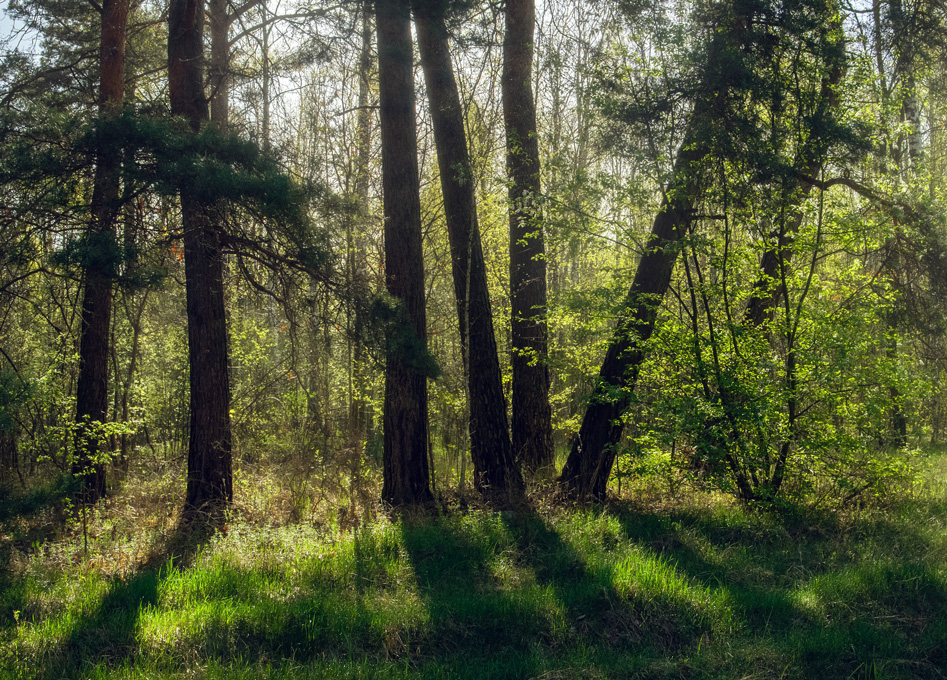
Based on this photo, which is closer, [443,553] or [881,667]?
[881,667]

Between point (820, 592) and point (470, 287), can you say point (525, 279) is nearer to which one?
point (470, 287)

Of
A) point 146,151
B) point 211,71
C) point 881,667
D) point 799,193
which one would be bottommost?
point 881,667

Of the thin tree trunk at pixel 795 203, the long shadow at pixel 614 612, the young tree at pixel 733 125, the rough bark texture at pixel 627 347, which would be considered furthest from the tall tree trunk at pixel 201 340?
the thin tree trunk at pixel 795 203

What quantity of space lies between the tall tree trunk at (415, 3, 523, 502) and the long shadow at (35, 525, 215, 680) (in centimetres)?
412

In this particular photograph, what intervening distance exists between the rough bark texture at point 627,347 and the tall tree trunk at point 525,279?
0.86m

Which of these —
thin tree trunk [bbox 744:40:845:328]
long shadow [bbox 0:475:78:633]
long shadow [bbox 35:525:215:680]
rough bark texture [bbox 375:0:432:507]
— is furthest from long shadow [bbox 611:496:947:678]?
long shadow [bbox 0:475:78:633]

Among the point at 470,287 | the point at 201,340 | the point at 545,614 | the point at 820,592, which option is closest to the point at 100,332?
the point at 201,340

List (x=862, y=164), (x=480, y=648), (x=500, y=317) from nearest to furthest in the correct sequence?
(x=480, y=648), (x=862, y=164), (x=500, y=317)

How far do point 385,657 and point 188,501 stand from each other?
476 centimetres

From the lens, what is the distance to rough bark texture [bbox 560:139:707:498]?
24.8ft

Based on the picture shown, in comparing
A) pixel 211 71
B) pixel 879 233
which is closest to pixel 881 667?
pixel 879 233

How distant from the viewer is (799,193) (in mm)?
7281

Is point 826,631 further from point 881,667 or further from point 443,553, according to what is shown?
point 443,553

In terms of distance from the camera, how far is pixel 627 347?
27.0ft
